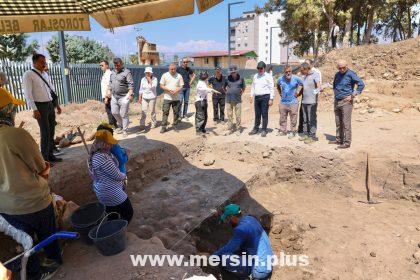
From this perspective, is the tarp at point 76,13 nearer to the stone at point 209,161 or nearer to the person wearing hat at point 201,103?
the stone at point 209,161

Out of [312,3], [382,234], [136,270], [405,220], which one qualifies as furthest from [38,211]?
[312,3]

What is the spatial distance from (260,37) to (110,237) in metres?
89.2

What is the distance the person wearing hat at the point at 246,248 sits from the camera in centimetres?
393

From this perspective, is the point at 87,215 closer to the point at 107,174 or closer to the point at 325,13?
the point at 107,174

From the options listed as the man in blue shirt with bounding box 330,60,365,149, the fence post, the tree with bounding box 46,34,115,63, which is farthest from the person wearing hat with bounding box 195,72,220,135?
the tree with bounding box 46,34,115,63

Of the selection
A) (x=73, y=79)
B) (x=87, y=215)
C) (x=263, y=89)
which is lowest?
(x=87, y=215)

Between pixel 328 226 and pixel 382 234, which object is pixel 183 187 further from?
pixel 382 234

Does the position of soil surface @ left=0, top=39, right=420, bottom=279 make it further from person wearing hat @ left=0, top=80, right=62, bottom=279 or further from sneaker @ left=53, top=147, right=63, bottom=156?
person wearing hat @ left=0, top=80, right=62, bottom=279

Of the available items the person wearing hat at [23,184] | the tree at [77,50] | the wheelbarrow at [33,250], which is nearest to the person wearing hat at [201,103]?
the person wearing hat at [23,184]

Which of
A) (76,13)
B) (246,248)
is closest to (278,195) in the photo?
(246,248)

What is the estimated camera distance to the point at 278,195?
743cm

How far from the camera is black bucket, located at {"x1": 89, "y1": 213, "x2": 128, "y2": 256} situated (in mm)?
3648

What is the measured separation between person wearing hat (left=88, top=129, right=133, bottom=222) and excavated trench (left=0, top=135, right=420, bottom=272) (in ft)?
3.49

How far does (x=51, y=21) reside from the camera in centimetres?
440
